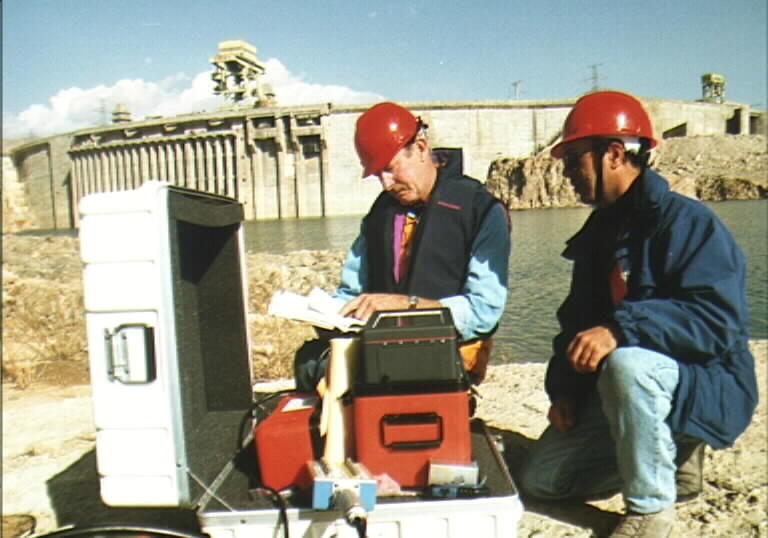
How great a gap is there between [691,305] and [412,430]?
0.87 m

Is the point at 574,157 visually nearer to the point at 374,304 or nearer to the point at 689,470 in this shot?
the point at 374,304

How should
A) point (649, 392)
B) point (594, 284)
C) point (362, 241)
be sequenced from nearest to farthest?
point (649, 392), point (594, 284), point (362, 241)

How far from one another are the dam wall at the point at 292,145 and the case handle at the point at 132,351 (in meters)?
35.6

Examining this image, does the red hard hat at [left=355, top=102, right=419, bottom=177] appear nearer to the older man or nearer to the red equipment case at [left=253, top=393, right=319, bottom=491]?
the older man

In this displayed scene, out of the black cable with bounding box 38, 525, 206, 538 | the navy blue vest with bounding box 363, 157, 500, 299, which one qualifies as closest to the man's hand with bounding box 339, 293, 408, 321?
the navy blue vest with bounding box 363, 157, 500, 299

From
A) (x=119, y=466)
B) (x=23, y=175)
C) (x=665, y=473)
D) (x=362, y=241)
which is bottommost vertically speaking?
(x=665, y=473)

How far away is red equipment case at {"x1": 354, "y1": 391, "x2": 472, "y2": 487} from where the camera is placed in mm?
1685

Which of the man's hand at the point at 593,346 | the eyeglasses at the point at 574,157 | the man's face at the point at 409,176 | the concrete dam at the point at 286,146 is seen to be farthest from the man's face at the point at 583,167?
the concrete dam at the point at 286,146

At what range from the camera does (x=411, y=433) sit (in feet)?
5.58

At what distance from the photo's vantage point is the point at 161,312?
162 centimetres

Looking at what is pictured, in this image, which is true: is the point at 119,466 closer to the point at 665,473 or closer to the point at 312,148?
the point at 665,473

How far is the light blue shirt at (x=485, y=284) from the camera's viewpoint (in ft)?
7.35

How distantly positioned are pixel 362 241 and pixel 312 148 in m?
36.7

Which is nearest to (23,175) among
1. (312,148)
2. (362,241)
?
(312,148)
